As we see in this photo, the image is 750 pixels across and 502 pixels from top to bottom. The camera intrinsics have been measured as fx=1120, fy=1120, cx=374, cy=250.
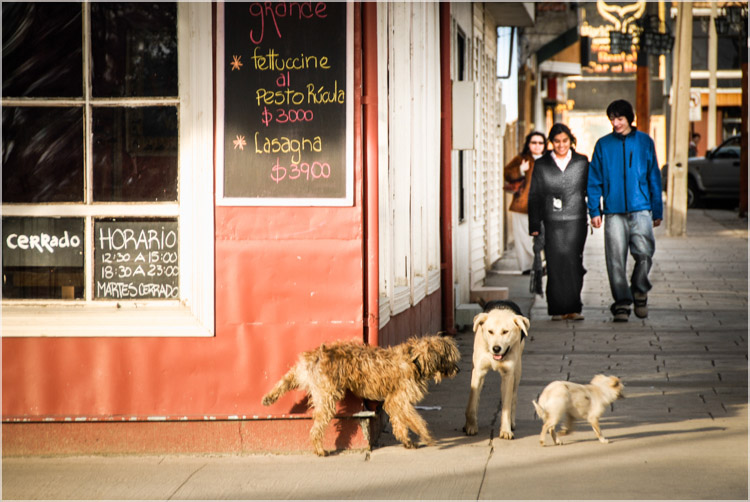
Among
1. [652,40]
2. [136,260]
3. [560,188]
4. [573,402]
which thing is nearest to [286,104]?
A: [136,260]

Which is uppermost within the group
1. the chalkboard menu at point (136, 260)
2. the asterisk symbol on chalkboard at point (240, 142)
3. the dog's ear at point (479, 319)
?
the asterisk symbol on chalkboard at point (240, 142)

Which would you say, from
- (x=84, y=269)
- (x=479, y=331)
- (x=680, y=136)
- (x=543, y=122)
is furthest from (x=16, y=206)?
(x=543, y=122)

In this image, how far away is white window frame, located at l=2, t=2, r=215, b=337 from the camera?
605 centimetres

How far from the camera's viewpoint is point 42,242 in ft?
20.3

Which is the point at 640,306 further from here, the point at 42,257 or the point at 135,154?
the point at 42,257

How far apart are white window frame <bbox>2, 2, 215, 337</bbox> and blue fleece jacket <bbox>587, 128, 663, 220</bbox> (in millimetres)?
5365

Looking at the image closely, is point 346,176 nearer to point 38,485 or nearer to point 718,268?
point 38,485

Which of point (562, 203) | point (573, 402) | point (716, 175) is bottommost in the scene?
point (573, 402)

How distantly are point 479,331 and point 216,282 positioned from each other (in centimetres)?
153

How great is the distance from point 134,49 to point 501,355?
264cm

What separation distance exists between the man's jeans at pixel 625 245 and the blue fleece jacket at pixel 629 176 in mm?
110

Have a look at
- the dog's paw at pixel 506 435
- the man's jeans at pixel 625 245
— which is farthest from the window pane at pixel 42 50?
the man's jeans at pixel 625 245

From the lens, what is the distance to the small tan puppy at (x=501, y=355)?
6246mm

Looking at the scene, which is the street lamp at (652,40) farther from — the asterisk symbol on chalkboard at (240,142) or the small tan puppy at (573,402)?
the asterisk symbol on chalkboard at (240,142)
